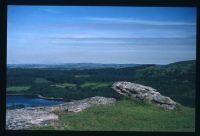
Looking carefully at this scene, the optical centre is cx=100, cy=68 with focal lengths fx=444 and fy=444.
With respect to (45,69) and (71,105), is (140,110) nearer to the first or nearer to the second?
(71,105)

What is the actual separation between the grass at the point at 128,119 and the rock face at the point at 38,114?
3.2 inches

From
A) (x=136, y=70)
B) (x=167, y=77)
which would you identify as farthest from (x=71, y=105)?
(x=167, y=77)

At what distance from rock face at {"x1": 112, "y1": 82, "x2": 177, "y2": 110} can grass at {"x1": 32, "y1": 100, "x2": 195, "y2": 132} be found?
0.08 m

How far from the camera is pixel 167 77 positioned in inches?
236

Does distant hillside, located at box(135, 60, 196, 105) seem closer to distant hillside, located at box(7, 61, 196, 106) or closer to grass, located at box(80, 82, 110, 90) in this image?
distant hillside, located at box(7, 61, 196, 106)

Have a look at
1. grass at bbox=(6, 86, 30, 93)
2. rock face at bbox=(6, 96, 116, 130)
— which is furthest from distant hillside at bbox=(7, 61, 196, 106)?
rock face at bbox=(6, 96, 116, 130)

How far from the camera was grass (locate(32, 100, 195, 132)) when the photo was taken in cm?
576

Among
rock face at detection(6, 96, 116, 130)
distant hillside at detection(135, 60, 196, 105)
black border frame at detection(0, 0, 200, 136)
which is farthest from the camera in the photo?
distant hillside at detection(135, 60, 196, 105)

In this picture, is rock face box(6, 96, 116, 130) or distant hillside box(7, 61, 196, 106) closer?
rock face box(6, 96, 116, 130)
